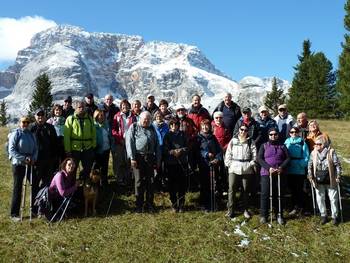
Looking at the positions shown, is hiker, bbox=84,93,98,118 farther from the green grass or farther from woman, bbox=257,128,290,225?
woman, bbox=257,128,290,225

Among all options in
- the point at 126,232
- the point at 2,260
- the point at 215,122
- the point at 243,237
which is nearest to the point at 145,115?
the point at 215,122

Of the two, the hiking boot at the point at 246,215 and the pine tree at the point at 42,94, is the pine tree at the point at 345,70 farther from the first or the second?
the pine tree at the point at 42,94

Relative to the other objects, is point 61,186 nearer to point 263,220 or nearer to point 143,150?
point 143,150

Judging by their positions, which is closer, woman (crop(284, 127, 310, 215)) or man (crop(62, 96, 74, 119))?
woman (crop(284, 127, 310, 215))

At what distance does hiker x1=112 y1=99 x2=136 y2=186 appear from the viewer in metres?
11.3

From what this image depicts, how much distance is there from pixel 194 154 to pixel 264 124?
6.49 feet

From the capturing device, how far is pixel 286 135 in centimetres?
1109

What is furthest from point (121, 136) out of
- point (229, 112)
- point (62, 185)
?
point (229, 112)

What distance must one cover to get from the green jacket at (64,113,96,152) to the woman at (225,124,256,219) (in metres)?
3.43

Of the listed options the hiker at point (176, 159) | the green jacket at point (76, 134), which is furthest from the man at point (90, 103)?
the hiker at point (176, 159)

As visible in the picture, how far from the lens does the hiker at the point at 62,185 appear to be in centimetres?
970

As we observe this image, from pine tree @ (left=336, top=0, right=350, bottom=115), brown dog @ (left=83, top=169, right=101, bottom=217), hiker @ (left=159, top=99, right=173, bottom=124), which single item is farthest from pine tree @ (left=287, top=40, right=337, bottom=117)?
brown dog @ (left=83, top=169, right=101, bottom=217)

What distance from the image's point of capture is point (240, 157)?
982 centimetres

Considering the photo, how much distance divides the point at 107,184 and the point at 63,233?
3.22 meters
